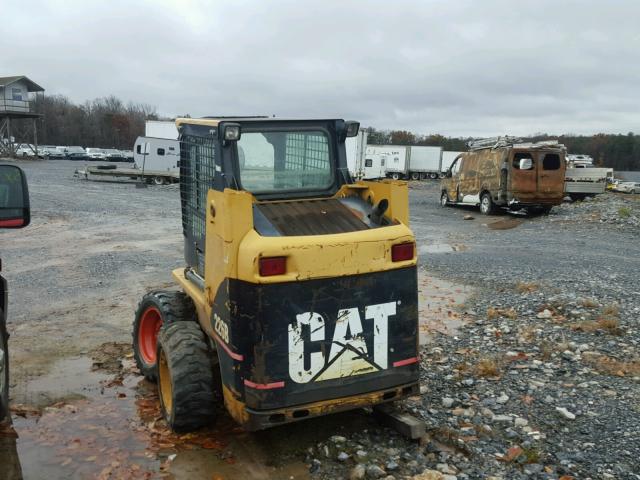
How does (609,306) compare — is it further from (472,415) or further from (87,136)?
(87,136)

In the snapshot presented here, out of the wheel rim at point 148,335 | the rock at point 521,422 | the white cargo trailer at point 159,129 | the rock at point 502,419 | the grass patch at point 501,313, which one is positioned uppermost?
the white cargo trailer at point 159,129

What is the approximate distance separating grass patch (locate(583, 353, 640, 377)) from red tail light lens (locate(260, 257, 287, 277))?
3.66 meters

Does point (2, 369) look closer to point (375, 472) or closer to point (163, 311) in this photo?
point (163, 311)

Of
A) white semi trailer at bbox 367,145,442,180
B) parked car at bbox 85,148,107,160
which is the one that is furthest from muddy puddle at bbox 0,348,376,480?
parked car at bbox 85,148,107,160

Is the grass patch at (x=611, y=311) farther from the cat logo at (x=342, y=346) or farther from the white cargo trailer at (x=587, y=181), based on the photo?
the white cargo trailer at (x=587, y=181)

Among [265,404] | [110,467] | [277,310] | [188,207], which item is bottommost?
[110,467]

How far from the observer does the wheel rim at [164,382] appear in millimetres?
4727

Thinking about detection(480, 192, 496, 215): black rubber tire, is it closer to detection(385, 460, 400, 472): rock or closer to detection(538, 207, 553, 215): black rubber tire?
detection(538, 207, 553, 215): black rubber tire

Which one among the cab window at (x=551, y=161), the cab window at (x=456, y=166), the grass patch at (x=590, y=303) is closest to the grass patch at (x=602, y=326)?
the grass patch at (x=590, y=303)

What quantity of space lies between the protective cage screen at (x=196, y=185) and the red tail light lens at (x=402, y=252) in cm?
159

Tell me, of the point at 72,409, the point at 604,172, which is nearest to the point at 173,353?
the point at 72,409

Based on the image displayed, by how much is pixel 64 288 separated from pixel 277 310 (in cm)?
710

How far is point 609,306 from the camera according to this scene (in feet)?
25.0

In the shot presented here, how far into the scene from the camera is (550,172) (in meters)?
18.9
